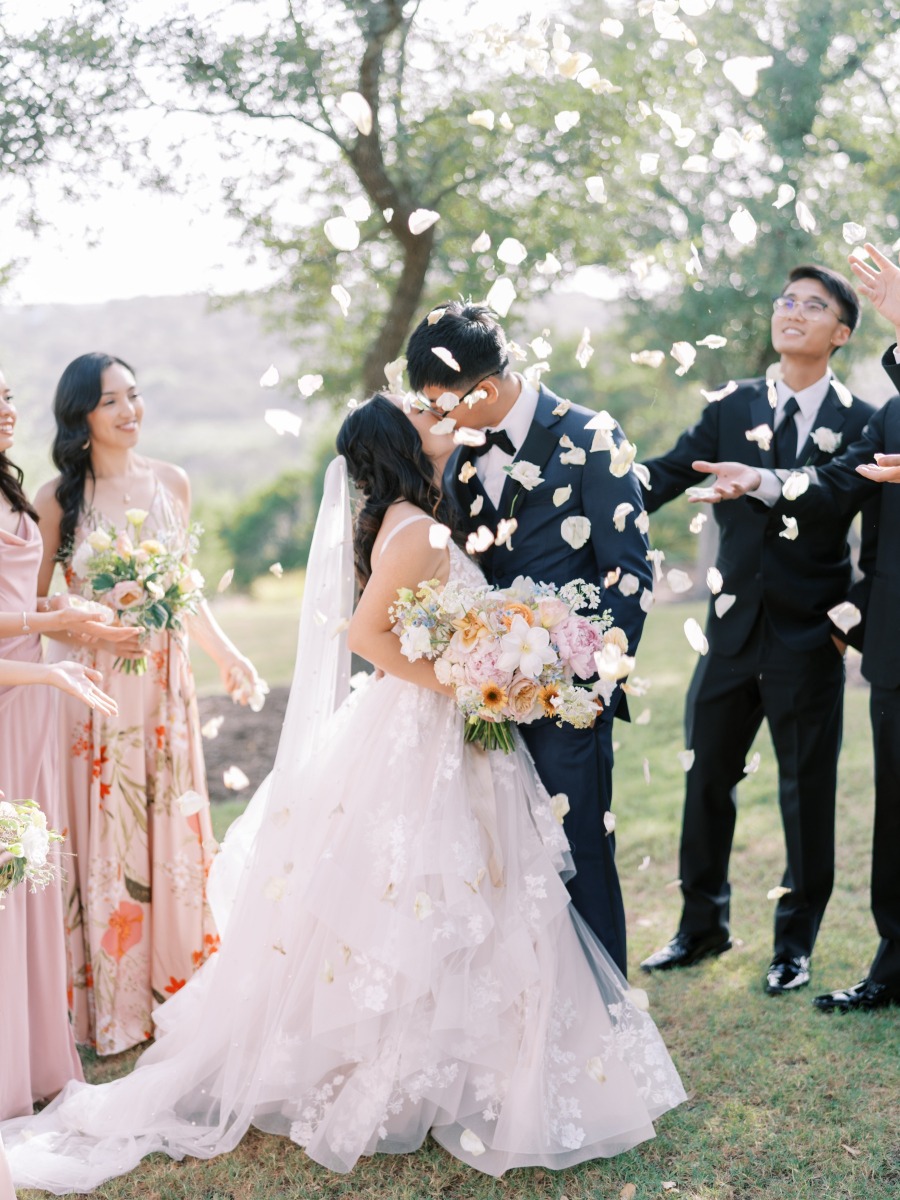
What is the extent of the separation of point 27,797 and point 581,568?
188 centimetres

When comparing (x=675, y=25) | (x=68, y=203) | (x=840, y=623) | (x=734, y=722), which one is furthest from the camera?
(x=68, y=203)

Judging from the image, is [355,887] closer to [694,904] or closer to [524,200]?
[694,904]

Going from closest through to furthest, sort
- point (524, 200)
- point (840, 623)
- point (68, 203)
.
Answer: point (840, 623) < point (68, 203) < point (524, 200)

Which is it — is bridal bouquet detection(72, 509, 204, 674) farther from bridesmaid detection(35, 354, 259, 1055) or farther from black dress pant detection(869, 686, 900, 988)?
black dress pant detection(869, 686, 900, 988)

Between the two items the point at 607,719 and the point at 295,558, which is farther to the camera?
the point at 295,558

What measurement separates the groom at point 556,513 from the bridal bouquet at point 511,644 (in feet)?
0.84

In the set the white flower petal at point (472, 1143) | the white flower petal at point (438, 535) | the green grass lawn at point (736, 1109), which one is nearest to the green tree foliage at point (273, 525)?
the green grass lawn at point (736, 1109)

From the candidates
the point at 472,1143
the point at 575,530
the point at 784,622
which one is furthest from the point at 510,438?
the point at 472,1143

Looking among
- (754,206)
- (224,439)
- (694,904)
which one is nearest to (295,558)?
(754,206)

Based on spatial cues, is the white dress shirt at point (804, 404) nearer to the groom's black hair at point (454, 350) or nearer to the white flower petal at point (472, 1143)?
the groom's black hair at point (454, 350)

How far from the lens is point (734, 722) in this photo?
14.9ft

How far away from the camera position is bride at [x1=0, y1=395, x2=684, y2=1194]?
3.18m

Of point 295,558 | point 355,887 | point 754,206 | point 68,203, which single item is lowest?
point 295,558

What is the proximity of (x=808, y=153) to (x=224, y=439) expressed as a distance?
261 ft
